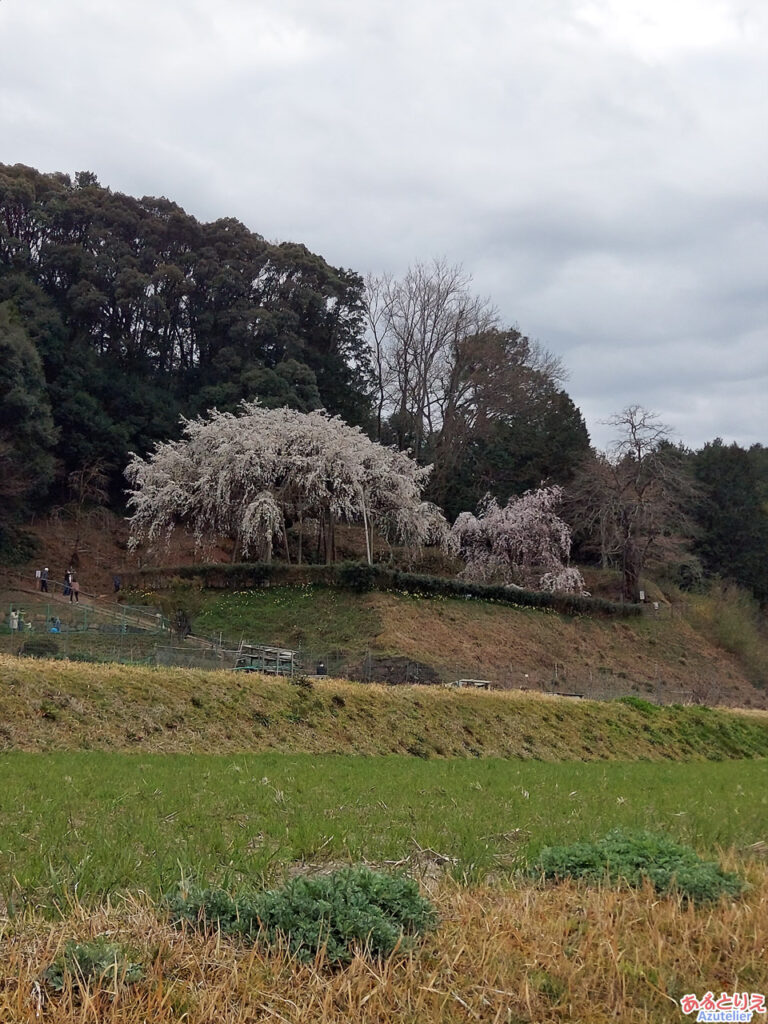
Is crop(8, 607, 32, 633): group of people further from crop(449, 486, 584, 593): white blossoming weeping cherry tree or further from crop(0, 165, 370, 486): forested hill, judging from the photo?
crop(449, 486, 584, 593): white blossoming weeping cherry tree

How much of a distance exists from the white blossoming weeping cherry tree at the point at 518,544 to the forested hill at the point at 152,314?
14.3 m

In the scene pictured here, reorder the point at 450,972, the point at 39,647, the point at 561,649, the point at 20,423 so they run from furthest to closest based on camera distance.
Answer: the point at 20,423 < the point at 561,649 < the point at 39,647 < the point at 450,972

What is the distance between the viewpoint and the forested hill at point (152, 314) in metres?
58.3

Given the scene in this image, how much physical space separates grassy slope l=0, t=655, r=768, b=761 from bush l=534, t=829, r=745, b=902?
11631 mm

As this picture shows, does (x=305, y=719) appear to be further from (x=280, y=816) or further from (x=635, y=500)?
(x=635, y=500)

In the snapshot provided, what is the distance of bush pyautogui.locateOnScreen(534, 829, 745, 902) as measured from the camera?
5781 millimetres

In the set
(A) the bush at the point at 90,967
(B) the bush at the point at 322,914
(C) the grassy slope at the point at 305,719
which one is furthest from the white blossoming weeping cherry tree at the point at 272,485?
(A) the bush at the point at 90,967

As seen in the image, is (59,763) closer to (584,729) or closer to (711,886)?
(711,886)

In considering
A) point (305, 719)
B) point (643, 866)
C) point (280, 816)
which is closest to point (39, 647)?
point (305, 719)

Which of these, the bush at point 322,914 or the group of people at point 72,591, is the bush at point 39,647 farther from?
the bush at point 322,914

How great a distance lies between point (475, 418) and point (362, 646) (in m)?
34.5

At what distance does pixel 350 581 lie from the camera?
41.1 m

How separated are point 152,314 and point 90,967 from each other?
206 feet

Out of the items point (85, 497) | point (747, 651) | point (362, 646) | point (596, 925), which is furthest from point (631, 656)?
point (596, 925)
